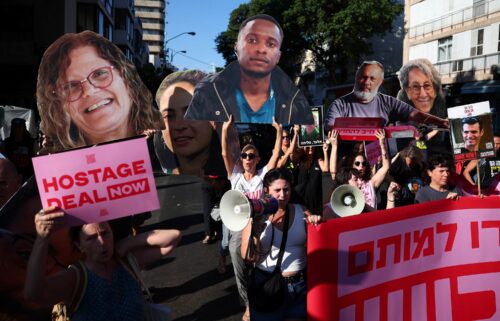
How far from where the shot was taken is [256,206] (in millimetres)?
2986

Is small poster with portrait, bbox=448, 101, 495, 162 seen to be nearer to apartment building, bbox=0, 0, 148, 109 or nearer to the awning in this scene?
apartment building, bbox=0, 0, 148, 109

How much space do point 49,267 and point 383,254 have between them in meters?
1.92

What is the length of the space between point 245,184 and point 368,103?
1.62m

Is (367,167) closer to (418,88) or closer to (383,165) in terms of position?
(383,165)

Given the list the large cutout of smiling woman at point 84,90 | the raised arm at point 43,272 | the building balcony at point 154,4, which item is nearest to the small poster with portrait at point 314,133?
the large cutout of smiling woman at point 84,90

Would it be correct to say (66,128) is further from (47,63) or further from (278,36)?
(278,36)

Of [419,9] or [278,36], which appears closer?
[278,36]

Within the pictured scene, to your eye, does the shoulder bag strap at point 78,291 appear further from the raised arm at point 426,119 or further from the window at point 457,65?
the window at point 457,65

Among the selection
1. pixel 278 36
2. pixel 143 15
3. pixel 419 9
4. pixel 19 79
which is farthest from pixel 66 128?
pixel 143 15

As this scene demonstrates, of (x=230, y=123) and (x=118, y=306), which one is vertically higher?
(x=230, y=123)

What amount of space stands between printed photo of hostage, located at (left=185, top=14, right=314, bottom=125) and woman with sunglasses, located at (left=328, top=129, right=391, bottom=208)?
39.0 inches

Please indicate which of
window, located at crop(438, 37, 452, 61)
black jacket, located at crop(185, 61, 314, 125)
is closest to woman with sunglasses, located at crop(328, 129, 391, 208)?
black jacket, located at crop(185, 61, 314, 125)

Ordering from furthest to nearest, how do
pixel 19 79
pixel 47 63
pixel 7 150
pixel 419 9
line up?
1. pixel 419 9
2. pixel 19 79
3. pixel 7 150
4. pixel 47 63

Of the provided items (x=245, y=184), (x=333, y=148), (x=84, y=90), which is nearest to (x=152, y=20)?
(x=333, y=148)
